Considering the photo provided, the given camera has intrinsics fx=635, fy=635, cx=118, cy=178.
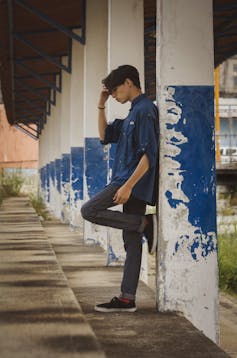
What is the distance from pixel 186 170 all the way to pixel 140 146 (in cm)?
40

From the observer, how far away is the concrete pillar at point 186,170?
444 cm

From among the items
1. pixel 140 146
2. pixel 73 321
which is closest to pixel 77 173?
pixel 140 146

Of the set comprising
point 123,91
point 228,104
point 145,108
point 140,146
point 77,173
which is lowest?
point 77,173

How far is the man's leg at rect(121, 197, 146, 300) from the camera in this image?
4.46 meters

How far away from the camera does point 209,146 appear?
4500mm

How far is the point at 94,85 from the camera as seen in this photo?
31.1ft

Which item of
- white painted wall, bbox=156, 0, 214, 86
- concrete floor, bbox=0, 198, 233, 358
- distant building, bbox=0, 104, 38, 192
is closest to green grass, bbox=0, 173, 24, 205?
distant building, bbox=0, 104, 38, 192

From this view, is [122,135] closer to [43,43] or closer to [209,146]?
[209,146]

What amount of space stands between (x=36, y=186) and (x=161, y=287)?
2908 cm

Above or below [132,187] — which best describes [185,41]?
above

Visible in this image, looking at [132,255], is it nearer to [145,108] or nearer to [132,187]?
[132,187]

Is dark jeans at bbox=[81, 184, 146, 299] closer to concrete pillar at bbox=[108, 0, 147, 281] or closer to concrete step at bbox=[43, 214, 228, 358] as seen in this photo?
concrete step at bbox=[43, 214, 228, 358]

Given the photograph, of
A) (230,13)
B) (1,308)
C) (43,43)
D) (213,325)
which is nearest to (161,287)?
(213,325)

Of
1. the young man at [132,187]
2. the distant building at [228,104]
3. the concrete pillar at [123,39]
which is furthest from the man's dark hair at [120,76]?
the distant building at [228,104]
